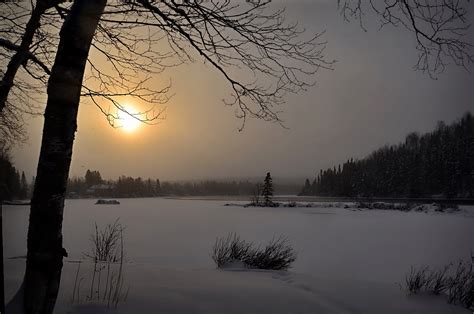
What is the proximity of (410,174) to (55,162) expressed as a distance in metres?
46.7

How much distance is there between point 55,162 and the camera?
2.36 m

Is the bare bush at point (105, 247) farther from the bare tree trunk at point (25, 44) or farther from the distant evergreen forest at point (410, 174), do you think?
the distant evergreen forest at point (410, 174)

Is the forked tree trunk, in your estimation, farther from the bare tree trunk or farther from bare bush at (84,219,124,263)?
bare bush at (84,219,124,263)

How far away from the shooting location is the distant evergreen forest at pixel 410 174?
32312 mm

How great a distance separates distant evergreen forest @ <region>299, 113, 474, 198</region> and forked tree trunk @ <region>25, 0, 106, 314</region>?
32.5m

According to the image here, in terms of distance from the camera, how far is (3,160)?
607cm

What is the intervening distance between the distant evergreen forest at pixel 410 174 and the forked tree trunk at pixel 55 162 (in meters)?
32.5

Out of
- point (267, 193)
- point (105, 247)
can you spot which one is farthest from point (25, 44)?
point (267, 193)

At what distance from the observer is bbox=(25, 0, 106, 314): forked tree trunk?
2287 mm

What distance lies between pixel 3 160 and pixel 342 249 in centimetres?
1332

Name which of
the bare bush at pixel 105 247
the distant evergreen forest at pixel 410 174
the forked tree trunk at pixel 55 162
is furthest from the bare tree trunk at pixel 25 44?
the distant evergreen forest at pixel 410 174

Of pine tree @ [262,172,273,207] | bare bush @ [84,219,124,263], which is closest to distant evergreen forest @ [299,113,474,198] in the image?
pine tree @ [262,172,273,207]

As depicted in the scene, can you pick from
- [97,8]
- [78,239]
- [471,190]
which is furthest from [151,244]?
[471,190]

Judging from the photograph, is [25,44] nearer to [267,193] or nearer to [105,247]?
[105,247]
